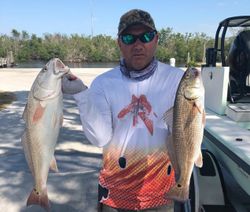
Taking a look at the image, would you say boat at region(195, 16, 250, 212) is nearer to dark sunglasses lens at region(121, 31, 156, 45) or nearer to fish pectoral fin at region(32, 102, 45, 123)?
dark sunglasses lens at region(121, 31, 156, 45)

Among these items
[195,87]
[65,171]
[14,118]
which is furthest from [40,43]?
[195,87]

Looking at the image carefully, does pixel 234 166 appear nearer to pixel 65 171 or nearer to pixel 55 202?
pixel 55 202

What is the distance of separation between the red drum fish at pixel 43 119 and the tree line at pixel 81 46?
168ft

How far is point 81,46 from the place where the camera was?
2537 inches

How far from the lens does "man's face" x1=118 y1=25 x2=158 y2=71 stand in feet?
7.94

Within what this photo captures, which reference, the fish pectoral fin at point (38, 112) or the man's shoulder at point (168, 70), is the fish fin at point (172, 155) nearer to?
the man's shoulder at point (168, 70)

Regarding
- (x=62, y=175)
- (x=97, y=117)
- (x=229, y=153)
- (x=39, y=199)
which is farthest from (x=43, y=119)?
(x=62, y=175)

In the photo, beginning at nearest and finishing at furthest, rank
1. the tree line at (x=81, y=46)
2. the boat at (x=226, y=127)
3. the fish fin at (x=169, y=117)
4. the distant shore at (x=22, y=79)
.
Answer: the fish fin at (x=169, y=117) < the boat at (x=226, y=127) < the distant shore at (x=22, y=79) < the tree line at (x=81, y=46)

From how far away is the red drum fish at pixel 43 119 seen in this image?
205 centimetres

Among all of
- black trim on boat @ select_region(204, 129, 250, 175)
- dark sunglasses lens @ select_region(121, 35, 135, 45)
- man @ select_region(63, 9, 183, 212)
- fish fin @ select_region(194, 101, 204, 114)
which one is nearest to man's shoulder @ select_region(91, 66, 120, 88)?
man @ select_region(63, 9, 183, 212)

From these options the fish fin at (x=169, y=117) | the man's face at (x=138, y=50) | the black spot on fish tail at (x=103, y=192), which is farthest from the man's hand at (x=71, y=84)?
the black spot on fish tail at (x=103, y=192)

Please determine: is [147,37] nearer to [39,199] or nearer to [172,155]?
[172,155]

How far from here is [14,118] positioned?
980 centimetres

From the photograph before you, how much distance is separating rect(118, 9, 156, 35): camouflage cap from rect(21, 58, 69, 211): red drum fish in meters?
0.56
